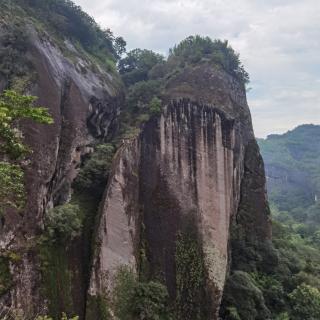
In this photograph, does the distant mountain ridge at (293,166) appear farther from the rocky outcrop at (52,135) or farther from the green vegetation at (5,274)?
the green vegetation at (5,274)

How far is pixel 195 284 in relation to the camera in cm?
1931

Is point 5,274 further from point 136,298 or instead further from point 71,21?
point 71,21

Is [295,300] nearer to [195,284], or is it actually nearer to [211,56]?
[195,284]

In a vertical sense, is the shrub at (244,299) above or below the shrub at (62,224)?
below

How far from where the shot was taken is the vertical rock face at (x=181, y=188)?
1831 centimetres

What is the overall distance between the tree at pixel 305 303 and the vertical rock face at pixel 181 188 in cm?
398

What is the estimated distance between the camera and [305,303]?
71.2 ft

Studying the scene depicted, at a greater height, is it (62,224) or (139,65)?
(139,65)

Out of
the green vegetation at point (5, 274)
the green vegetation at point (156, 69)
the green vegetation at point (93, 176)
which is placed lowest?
the green vegetation at point (5, 274)

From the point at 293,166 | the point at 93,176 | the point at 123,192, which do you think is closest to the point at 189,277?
the point at 123,192

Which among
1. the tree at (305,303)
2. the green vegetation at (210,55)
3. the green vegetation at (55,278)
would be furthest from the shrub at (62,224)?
the green vegetation at (210,55)

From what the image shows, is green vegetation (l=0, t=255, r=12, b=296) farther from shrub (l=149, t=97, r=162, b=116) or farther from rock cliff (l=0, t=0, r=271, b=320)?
shrub (l=149, t=97, r=162, b=116)

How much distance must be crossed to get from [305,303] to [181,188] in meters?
8.25

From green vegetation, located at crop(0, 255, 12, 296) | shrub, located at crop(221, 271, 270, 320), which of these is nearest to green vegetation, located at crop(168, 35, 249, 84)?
shrub, located at crop(221, 271, 270, 320)
